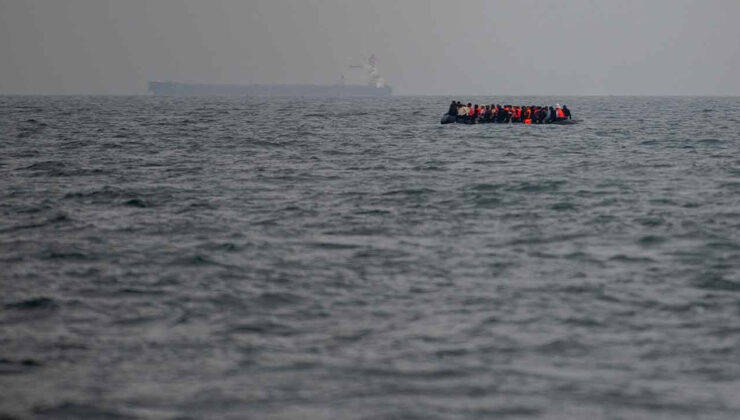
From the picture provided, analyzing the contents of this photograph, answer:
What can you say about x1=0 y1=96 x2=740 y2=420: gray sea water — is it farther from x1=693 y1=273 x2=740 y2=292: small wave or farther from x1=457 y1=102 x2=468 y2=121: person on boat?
x1=457 y1=102 x2=468 y2=121: person on boat

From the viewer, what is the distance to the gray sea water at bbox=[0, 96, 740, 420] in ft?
42.0

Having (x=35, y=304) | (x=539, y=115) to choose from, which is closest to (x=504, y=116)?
(x=539, y=115)

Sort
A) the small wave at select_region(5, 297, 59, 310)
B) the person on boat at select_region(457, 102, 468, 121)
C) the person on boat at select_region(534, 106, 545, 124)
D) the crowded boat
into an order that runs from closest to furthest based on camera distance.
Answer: the small wave at select_region(5, 297, 59, 310) < the person on boat at select_region(534, 106, 545, 124) < the crowded boat < the person on boat at select_region(457, 102, 468, 121)

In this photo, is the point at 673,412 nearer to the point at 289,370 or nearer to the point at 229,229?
the point at 289,370

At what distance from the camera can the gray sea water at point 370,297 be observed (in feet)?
42.0

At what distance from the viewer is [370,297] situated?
17859 millimetres

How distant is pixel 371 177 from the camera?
3772 centimetres

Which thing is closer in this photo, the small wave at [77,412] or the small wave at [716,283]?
the small wave at [77,412]

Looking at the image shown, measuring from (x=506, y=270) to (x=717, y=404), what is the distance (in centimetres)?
785

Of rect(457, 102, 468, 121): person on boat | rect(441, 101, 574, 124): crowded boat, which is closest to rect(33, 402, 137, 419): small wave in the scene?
rect(441, 101, 574, 124): crowded boat

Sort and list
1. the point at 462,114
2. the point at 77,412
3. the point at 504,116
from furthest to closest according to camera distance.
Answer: the point at 504,116
the point at 462,114
the point at 77,412

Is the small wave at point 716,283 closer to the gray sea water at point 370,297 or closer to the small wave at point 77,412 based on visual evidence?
the gray sea water at point 370,297

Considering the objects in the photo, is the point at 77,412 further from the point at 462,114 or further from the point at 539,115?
the point at 539,115

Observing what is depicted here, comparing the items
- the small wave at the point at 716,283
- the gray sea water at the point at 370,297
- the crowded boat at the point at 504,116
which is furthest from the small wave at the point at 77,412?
the crowded boat at the point at 504,116
